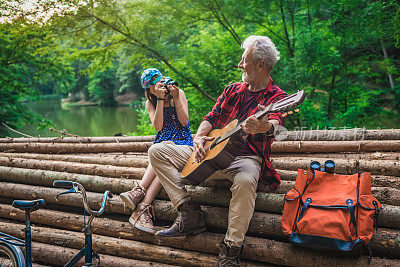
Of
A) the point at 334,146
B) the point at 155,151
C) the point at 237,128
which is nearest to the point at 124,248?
the point at 155,151

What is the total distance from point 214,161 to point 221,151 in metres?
0.13

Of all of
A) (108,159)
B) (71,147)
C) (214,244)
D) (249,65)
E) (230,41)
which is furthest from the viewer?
(230,41)

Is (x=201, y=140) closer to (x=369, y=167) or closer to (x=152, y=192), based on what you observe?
(x=152, y=192)

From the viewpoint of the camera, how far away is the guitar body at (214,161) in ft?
7.90

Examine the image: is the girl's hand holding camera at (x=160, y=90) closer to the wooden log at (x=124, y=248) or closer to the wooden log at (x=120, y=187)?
the wooden log at (x=120, y=187)

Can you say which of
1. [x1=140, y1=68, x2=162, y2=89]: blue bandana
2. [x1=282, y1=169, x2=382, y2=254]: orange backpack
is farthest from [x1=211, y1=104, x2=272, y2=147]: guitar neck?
[x1=140, y1=68, x2=162, y2=89]: blue bandana

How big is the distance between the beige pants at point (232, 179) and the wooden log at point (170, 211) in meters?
0.33

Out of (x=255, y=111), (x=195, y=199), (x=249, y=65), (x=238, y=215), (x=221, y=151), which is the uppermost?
(x=249, y=65)

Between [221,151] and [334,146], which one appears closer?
[221,151]

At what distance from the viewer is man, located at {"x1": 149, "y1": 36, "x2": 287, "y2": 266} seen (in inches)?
93.0

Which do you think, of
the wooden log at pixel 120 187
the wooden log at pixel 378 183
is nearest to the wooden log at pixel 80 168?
the wooden log at pixel 120 187

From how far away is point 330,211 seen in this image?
2.22 metres

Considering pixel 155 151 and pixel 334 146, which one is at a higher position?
pixel 155 151

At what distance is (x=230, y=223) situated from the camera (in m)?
2.34
